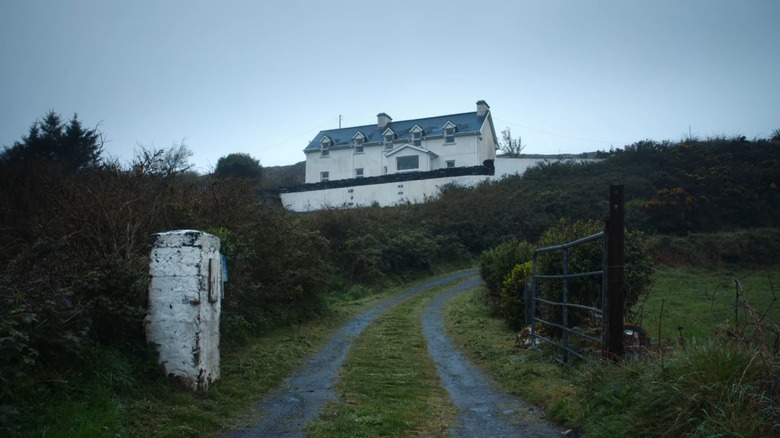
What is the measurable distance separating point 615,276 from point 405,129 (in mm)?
47309

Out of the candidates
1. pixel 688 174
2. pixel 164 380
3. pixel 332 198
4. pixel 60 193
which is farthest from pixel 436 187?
pixel 164 380

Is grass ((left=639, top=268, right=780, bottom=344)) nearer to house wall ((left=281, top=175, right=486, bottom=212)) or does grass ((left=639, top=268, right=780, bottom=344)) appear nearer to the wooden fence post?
the wooden fence post

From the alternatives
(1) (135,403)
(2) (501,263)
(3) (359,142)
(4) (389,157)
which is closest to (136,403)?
(1) (135,403)

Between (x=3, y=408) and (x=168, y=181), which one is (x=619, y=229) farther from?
(x=168, y=181)

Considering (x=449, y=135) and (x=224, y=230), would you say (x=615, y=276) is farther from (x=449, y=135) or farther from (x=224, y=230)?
(x=449, y=135)

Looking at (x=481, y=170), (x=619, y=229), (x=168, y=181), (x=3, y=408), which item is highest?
(x=481, y=170)

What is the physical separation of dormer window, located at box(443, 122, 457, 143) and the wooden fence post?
43376 millimetres

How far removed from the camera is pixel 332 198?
4397 cm

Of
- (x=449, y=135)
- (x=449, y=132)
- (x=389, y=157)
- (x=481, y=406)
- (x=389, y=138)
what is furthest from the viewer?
(x=389, y=138)

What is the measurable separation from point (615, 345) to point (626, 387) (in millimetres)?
1483

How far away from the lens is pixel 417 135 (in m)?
51.2

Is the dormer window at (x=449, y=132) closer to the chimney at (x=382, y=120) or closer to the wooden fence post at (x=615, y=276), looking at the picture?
the chimney at (x=382, y=120)

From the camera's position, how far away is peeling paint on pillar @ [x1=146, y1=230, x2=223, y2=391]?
20.6ft

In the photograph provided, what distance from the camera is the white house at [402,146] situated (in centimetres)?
4872
